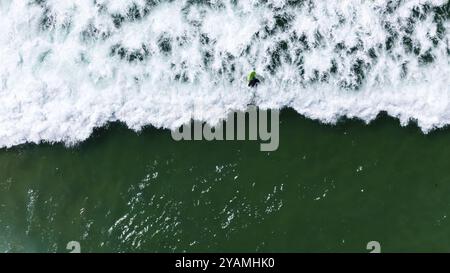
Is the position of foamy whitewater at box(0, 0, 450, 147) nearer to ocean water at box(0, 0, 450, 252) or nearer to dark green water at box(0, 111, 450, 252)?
ocean water at box(0, 0, 450, 252)

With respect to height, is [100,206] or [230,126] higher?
[230,126]

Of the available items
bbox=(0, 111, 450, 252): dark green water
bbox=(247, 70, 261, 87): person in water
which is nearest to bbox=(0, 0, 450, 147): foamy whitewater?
bbox=(247, 70, 261, 87): person in water

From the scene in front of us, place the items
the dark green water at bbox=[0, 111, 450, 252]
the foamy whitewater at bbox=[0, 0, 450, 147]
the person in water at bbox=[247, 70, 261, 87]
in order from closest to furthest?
the dark green water at bbox=[0, 111, 450, 252] → the foamy whitewater at bbox=[0, 0, 450, 147] → the person in water at bbox=[247, 70, 261, 87]

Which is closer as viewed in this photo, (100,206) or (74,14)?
(100,206)

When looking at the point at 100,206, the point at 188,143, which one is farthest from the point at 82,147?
the point at 188,143

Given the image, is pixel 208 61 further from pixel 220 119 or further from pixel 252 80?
pixel 220 119

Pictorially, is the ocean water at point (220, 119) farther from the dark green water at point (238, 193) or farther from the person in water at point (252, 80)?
the person in water at point (252, 80)

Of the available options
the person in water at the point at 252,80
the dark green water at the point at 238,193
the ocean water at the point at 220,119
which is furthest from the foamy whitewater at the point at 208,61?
the dark green water at the point at 238,193

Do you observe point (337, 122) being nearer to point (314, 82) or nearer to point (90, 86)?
point (314, 82)
